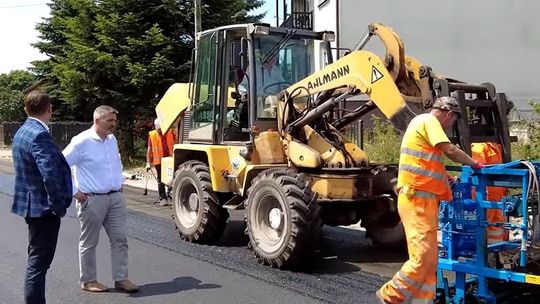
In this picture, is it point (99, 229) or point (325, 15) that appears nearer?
point (99, 229)

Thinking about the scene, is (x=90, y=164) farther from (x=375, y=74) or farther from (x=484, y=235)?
(x=484, y=235)

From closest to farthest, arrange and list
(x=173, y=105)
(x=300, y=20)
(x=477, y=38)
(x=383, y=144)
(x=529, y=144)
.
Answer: (x=173, y=105), (x=529, y=144), (x=383, y=144), (x=477, y=38), (x=300, y=20)

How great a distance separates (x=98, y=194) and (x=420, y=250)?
317 centimetres

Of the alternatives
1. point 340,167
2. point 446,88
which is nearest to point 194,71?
point 340,167

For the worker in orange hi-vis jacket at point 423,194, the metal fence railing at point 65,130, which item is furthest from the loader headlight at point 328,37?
the metal fence railing at point 65,130

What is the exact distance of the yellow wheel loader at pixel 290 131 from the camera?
21.4 feet

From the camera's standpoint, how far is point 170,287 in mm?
6414

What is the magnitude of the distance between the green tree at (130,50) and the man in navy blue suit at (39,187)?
15.0 metres

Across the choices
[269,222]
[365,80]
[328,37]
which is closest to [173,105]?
[328,37]

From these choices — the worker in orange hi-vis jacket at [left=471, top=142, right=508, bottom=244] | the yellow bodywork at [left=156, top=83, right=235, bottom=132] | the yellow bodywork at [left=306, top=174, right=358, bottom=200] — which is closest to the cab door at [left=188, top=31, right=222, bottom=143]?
A: the yellow bodywork at [left=156, top=83, right=235, bottom=132]

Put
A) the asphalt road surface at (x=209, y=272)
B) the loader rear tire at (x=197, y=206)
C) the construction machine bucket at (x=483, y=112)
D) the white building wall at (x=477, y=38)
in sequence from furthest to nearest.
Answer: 1. the white building wall at (x=477, y=38)
2. the loader rear tire at (x=197, y=206)
3. the asphalt road surface at (x=209, y=272)
4. the construction machine bucket at (x=483, y=112)

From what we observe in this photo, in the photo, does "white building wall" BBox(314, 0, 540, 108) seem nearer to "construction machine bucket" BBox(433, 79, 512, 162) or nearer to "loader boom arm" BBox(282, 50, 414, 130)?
"loader boom arm" BBox(282, 50, 414, 130)

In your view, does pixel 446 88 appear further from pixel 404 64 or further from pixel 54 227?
pixel 54 227

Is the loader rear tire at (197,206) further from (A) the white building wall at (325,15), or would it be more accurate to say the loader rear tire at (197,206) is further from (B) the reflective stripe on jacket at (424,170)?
(A) the white building wall at (325,15)
